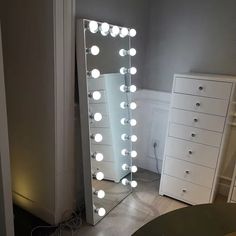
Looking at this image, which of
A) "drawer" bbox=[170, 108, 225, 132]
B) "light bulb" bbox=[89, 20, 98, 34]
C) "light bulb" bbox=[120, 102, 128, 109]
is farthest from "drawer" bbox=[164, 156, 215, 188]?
"light bulb" bbox=[89, 20, 98, 34]

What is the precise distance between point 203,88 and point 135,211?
1.16m

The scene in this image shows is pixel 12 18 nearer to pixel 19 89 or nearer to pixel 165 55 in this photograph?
pixel 19 89

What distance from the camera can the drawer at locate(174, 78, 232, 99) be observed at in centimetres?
179

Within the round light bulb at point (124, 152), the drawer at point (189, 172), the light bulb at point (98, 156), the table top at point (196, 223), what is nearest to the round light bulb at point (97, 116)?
the light bulb at point (98, 156)

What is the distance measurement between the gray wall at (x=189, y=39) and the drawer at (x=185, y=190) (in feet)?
2.91

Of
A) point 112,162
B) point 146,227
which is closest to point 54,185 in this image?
point 112,162

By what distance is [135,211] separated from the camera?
2.08 m

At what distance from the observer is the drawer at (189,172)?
2.02 m

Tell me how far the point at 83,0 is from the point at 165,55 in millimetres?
1017

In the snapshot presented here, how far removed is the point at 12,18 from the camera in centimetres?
164

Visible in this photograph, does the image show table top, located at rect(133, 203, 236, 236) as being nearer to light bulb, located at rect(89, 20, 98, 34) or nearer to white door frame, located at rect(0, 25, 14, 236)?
white door frame, located at rect(0, 25, 14, 236)

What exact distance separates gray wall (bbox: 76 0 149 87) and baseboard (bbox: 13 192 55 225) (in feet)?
4.61

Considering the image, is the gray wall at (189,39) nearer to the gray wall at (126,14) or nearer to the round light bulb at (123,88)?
the gray wall at (126,14)

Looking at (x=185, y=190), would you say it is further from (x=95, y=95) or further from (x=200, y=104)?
(x=95, y=95)
